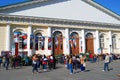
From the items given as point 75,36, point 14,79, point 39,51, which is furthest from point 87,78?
point 75,36

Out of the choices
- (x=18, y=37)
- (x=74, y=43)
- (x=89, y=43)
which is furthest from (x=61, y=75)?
(x=89, y=43)

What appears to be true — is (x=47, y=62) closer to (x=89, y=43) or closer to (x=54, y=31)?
(x=54, y=31)

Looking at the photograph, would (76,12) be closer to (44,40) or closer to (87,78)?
(44,40)

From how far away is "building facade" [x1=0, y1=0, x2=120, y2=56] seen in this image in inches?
1248

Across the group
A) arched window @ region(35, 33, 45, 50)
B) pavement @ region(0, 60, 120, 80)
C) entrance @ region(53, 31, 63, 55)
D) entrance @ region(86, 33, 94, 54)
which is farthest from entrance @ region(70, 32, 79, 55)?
pavement @ region(0, 60, 120, 80)

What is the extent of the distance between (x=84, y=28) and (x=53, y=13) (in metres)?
6.37

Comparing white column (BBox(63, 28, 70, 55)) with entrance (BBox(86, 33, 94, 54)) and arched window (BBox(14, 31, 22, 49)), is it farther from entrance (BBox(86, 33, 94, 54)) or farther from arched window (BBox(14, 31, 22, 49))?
arched window (BBox(14, 31, 22, 49))

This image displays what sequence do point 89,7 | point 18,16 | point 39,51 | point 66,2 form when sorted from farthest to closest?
point 89,7 < point 66,2 < point 39,51 < point 18,16

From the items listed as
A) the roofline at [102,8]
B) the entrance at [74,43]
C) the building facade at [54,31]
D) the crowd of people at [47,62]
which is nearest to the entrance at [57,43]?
the building facade at [54,31]

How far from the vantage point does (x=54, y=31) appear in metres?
35.3

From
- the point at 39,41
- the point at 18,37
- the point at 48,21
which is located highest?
the point at 48,21

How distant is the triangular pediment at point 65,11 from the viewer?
33.1 metres

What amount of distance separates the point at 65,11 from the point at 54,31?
13.3ft

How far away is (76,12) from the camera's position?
123 feet
